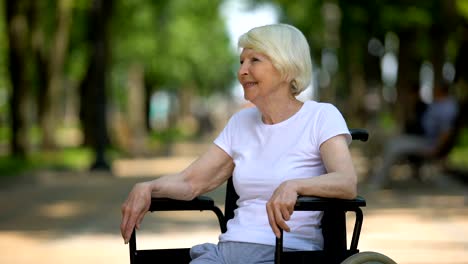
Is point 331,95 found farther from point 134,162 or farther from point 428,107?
point 428,107

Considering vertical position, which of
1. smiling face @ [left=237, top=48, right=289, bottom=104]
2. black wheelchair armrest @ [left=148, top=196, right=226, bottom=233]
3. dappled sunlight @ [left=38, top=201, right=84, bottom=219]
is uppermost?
smiling face @ [left=237, top=48, right=289, bottom=104]

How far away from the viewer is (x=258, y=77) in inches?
168

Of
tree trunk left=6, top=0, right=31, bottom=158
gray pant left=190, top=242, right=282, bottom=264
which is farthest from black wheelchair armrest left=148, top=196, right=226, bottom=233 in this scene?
tree trunk left=6, top=0, right=31, bottom=158

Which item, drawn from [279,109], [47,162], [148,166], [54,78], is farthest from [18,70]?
[279,109]

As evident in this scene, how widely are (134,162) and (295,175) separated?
24.6m

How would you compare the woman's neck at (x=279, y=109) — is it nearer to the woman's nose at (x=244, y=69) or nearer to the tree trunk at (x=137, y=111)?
the woman's nose at (x=244, y=69)

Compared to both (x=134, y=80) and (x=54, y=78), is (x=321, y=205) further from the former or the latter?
(x=134, y=80)

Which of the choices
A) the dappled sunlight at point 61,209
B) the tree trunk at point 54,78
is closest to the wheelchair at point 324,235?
the dappled sunlight at point 61,209

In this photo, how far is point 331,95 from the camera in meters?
45.2

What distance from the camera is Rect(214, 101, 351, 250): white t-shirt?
4285 mm

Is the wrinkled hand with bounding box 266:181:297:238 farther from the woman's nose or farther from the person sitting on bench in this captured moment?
the person sitting on bench

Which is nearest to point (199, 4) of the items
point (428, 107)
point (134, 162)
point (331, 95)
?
point (331, 95)

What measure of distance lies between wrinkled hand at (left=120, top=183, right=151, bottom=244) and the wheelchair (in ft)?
0.22

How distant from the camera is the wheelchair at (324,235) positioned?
13.5ft
